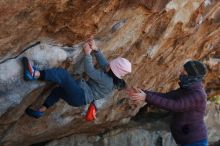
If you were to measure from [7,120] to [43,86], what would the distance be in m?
0.96

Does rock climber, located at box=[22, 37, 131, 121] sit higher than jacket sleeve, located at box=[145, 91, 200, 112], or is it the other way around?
rock climber, located at box=[22, 37, 131, 121]

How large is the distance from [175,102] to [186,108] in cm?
21

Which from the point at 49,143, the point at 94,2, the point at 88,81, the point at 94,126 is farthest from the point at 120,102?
the point at 94,2

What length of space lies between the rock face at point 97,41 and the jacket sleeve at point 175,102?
1.32 meters

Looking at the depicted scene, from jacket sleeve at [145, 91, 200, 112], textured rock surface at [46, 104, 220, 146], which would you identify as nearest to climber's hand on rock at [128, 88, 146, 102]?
jacket sleeve at [145, 91, 200, 112]

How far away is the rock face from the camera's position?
653 centimetres

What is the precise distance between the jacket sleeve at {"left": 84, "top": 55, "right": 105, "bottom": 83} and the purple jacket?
0.70 metres

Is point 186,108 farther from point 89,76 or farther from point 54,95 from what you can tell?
point 54,95

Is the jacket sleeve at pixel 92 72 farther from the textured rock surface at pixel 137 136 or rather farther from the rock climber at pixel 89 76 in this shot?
the textured rock surface at pixel 137 136

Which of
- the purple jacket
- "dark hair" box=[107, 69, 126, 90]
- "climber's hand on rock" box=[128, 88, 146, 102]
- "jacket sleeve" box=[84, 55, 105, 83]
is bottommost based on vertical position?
the purple jacket

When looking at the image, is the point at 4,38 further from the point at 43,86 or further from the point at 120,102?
the point at 120,102

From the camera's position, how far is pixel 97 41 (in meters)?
7.51

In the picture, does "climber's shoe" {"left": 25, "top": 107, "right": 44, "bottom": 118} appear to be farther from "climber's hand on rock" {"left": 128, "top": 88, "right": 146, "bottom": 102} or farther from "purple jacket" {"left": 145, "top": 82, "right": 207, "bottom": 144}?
"purple jacket" {"left": 145, "top": 82, "right": 207, "bottom": 144}

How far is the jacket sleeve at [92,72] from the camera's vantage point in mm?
6973
